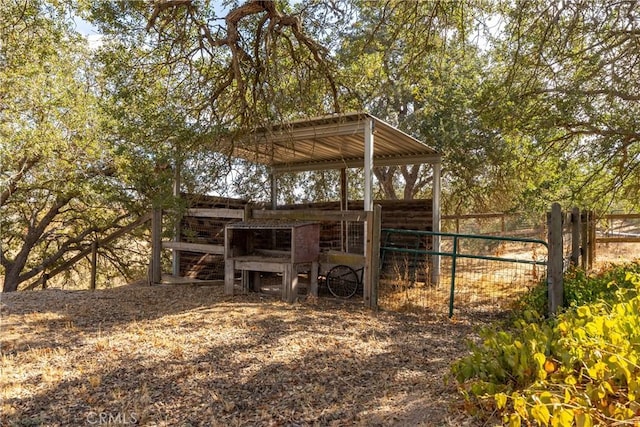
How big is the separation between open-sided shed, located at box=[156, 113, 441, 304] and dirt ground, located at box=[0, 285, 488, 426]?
1.58 metres

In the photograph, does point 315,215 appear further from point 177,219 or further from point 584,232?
point 584,232

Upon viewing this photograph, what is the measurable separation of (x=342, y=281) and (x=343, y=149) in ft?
11.2

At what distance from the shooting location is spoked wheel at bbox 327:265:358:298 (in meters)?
6.96

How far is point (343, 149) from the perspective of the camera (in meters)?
9.27

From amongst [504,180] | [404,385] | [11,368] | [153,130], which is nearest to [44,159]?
[153,130]

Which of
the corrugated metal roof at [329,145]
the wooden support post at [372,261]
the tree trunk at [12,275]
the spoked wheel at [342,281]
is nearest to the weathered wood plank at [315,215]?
the wooden support post at [372,261]

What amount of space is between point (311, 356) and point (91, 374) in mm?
1856

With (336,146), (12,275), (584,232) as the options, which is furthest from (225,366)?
(12,275)

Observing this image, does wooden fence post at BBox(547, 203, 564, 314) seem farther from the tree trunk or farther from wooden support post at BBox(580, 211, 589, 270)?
the tree trunk

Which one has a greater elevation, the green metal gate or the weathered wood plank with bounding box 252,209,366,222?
the weathered wood plank with bounding box 252,209,366,222

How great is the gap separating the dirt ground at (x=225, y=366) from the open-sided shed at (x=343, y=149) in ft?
5.17

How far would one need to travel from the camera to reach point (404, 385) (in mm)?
3203

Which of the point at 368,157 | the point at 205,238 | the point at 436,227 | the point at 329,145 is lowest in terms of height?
the point at 205,238

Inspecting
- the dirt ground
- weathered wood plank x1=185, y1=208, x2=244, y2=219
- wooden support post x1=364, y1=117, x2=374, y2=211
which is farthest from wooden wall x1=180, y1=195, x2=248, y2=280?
wooden support post x1=364, y1=117, x2=374, y2=211
